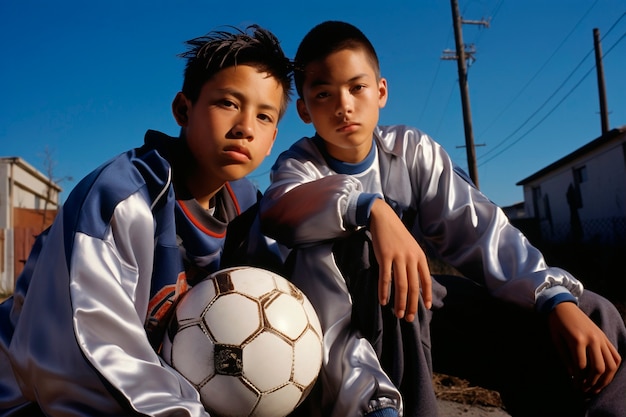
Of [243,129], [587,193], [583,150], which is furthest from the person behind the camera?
[587,193]

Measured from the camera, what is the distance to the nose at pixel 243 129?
6.67 feet

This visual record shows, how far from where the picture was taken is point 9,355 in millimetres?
1599

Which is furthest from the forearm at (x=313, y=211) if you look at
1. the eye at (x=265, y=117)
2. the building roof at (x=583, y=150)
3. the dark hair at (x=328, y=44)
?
the building roof at (x=583, y=150)

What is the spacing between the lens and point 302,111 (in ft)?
8.34

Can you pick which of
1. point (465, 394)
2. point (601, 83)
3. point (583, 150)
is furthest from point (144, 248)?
point (601, 83)

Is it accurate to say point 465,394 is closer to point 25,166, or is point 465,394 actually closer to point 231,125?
point 231,125

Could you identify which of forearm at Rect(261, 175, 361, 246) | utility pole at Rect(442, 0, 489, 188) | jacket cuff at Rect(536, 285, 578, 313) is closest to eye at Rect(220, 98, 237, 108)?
forearm at Rect(261, 175, 361, 246)

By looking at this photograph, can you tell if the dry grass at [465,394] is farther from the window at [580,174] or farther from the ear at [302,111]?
the window at [580,174]

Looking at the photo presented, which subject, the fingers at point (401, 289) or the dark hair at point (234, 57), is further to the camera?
the dark hair at point (234, 57)

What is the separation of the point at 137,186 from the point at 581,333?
1623mm

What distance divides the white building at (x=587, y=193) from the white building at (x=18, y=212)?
1886 cm

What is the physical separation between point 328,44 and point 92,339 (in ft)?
5.42

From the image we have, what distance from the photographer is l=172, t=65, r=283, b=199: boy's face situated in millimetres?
2051

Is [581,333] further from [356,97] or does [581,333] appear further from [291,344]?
[356,97]
